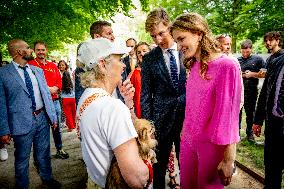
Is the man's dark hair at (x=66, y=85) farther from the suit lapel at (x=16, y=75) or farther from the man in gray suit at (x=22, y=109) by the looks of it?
the suit lapel at (x=16, y=75)

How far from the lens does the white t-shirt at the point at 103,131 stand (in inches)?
69.3

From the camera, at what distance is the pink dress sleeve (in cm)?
223

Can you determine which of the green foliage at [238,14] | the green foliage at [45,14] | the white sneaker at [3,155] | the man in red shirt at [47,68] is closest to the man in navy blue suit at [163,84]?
the man in red shirt at [47,68]

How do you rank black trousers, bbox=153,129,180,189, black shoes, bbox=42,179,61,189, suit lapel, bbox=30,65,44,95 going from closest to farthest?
1. black trousers, bbox=153,129,180,189
2. suit lapel, bbox=30,65,44,95
3. black shoes, bbox=42,179,61,189

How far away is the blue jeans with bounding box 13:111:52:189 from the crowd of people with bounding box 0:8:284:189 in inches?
0.6

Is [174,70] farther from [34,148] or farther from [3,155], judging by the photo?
[3,155]

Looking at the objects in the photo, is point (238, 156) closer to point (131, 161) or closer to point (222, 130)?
point (222, 130)

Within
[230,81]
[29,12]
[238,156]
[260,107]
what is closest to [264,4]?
[238,156]

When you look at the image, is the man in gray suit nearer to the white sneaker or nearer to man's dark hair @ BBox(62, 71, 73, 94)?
the white sneaker

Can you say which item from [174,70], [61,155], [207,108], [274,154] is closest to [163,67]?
[174,70]

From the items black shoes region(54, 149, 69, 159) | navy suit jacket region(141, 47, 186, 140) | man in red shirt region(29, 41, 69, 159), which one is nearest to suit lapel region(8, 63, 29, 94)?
man in red shirt region(29, 41, 69, 159)

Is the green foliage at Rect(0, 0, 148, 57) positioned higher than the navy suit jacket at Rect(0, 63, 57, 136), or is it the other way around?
the green foliage at Rect(0, 0, 148, 57)

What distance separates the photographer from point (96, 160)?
1.92m

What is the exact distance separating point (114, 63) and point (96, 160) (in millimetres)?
747
